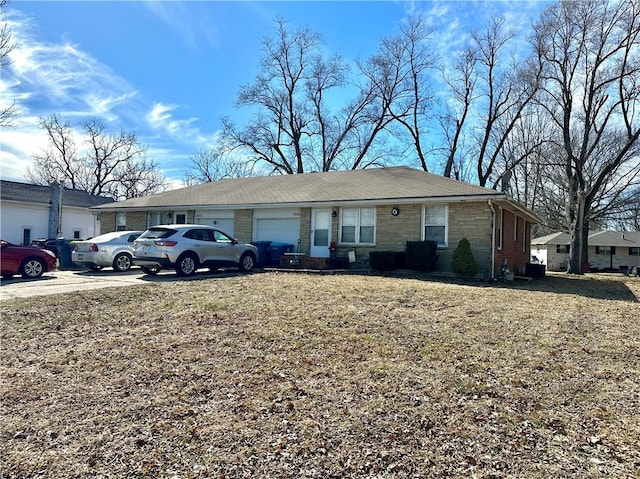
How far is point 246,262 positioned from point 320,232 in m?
3.59

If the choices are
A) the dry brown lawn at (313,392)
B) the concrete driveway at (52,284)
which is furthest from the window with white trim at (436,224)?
the concrete driveway at (52,284)

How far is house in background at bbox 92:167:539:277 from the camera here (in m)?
13.8

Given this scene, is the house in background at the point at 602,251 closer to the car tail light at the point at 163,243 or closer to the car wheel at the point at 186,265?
the car wheel at the point at 186,265

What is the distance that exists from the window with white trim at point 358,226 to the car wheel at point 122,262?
24.8 feet

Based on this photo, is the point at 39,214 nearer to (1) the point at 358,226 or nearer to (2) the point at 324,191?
(2) the point at 324,191

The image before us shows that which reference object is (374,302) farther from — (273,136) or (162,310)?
(273,136)

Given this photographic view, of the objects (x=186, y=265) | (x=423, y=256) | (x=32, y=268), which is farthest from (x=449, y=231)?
(x=32, y=268)

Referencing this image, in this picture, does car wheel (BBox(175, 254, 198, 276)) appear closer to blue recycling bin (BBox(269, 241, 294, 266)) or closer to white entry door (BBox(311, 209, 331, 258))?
blue recycling bin (BBox(269, 241, 294, 266))

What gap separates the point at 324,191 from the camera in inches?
685

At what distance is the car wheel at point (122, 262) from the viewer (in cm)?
1406

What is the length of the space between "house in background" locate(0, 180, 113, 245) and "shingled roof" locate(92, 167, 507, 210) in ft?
34.6

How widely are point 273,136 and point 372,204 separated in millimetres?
24839

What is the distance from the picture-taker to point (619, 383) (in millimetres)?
4445

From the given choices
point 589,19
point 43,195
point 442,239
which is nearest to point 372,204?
point 442,239
